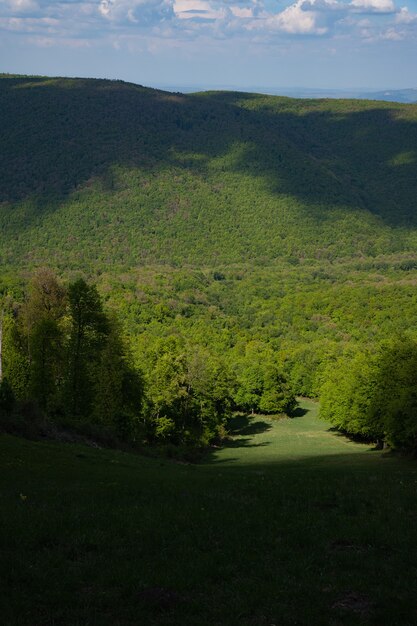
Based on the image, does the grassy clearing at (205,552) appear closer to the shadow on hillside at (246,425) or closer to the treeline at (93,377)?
the treeline at (93,377)

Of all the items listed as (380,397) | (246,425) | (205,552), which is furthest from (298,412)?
(205,552)

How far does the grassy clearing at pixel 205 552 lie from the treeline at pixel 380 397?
24.5 meters

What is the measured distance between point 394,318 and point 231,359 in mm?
46875

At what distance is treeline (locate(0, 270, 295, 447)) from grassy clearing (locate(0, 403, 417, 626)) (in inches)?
566

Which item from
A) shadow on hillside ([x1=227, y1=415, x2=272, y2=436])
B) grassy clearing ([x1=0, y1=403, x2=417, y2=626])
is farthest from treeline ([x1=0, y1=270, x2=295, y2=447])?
grassy clearing ([x1=0, y1=403, x2=417, y2=626])

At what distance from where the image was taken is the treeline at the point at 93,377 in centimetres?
4431

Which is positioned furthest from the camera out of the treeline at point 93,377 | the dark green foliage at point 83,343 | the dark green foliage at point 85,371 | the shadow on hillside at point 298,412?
the shadow on hillside at point 298,412

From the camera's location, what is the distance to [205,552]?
1399cm

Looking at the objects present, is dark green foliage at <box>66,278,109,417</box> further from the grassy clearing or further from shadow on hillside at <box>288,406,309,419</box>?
shadow on hillside at <box>288,406,309,419</box>

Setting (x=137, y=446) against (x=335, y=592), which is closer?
(x=335, y=592)

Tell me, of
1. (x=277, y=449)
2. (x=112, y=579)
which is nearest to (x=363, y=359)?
(x=277, y=449)

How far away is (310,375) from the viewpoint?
10069 cm

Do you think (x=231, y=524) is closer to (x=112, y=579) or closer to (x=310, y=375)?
(x=112, y=579)

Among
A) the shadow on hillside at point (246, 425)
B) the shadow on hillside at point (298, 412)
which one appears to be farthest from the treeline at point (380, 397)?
the shadow on hillside at point (298, 412)
